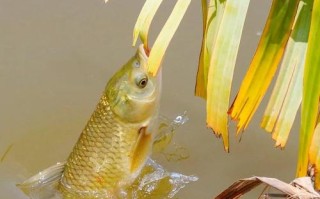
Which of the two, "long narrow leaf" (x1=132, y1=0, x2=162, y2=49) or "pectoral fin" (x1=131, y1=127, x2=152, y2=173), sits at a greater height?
"long narrow leaf" (x1=132, y1=0, x2=162, y2=49)

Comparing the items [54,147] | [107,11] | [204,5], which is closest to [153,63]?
[204,5]

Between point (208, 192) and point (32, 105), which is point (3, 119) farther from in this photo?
point (208, 192)

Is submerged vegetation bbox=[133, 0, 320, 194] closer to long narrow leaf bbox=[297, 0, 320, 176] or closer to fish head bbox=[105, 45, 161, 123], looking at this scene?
long narrow leaf bbox=[297, 0, 320, 176]

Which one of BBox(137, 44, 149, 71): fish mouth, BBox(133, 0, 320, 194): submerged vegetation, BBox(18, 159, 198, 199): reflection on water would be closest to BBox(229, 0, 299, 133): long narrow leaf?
BBox(133, 0, 320, 194): submerged vegetation

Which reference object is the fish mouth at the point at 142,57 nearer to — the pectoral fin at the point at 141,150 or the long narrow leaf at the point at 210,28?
the pectoral fin at the point at 141,150

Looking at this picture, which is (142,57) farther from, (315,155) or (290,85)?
(315,155)

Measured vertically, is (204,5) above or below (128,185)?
above

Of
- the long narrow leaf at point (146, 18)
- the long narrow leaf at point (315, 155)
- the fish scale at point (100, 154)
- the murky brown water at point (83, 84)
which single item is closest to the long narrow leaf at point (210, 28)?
the long narrow leaf at point (146, 18)

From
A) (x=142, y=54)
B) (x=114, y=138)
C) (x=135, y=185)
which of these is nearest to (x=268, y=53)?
(x=142, y=54)
